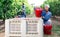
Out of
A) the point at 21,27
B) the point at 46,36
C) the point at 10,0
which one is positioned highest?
the point at 10,0

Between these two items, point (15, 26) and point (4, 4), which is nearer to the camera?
point (15, 26)

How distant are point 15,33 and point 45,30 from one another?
2.04 meters

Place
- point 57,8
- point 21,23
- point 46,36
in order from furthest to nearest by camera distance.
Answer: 1. point 57,8
2. point 46,36
3. point 21,23

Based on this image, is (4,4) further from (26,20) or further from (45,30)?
(26,20)

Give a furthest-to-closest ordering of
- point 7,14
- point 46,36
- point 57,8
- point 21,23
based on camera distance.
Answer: point 57,8 → point 7,14 → point 46,36 → point 21,23

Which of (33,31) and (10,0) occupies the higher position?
(10,0)

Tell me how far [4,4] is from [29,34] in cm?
516

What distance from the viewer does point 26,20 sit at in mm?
7637

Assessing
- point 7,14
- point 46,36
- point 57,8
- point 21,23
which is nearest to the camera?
point 21,23

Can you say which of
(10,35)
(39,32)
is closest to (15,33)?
(10,35)

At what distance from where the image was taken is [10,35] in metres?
7.87

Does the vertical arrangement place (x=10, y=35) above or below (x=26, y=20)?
below

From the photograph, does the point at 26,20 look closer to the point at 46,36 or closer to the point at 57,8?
the point at 46,36

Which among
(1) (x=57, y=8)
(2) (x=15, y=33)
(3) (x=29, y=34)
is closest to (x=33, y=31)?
(3) (x=29, y=34)
